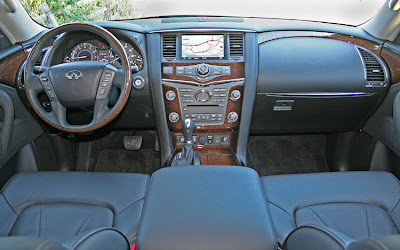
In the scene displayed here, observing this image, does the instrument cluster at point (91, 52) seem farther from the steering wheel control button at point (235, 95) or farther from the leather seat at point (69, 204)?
the leather seat at point (69, 204)

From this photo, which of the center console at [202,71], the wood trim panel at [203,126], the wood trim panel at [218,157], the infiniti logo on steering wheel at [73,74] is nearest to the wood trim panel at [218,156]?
the wood trim panel at [218,157]

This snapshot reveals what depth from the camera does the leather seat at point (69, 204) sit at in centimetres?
139

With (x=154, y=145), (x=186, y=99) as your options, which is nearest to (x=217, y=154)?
(x=186, y=99)

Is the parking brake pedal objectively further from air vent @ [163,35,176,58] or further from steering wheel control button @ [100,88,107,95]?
steering wheel control button @ [100,88,107,95]

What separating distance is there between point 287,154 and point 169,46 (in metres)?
1.54

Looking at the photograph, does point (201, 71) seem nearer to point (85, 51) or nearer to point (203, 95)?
point (203, 95)

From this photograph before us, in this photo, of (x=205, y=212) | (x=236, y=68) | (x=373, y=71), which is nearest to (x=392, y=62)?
(x=373, y=71)

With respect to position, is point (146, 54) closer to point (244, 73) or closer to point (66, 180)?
point (244, 73)

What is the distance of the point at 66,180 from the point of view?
5.54 feet

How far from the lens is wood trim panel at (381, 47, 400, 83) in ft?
7.52

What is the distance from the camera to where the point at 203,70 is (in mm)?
2213

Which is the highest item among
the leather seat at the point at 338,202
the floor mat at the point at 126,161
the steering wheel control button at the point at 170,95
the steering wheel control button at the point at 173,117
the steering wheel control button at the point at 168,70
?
the steering wheel control button at the point at 168,70

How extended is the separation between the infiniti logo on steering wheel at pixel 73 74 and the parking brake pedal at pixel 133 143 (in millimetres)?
1246

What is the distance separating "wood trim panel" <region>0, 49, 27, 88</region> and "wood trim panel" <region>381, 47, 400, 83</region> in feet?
7.99
